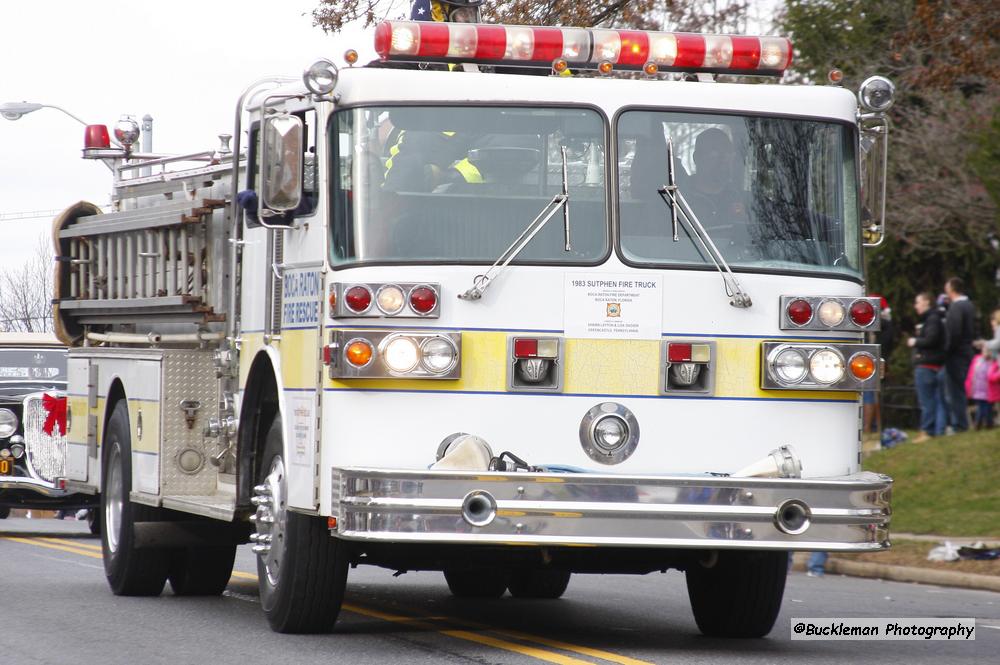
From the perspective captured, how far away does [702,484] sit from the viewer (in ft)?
26.1

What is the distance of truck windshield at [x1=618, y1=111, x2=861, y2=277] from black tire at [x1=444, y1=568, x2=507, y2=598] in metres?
3.82

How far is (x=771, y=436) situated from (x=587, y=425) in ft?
2.91

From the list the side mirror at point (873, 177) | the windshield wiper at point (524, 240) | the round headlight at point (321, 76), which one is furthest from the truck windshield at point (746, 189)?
the round headlight at point (321, 76)

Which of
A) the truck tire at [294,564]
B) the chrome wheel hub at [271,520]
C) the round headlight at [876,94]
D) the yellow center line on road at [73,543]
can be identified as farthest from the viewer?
the yellow center line on road at [73,543]

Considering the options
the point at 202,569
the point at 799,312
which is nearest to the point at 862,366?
the point at 799,312

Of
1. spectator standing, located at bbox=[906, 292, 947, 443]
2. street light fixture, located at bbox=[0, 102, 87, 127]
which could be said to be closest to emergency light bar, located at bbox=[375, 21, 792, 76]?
spectator standing, located at bbox=[906, 292, 947, 443]

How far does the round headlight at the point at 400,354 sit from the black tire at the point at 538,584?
13.1 ft

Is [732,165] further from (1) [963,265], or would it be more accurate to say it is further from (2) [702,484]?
(1) [963,265]

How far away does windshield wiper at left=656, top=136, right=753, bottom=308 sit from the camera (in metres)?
8.41

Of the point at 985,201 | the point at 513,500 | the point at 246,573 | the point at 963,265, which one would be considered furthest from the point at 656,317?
the point at 963,265

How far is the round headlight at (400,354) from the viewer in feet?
26.5

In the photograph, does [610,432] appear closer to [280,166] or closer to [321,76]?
[280,166]

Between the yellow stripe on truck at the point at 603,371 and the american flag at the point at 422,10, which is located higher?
the american flag at the point at 422,10

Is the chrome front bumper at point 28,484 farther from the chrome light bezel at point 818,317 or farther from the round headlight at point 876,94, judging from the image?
the round headlight at point 876,94
